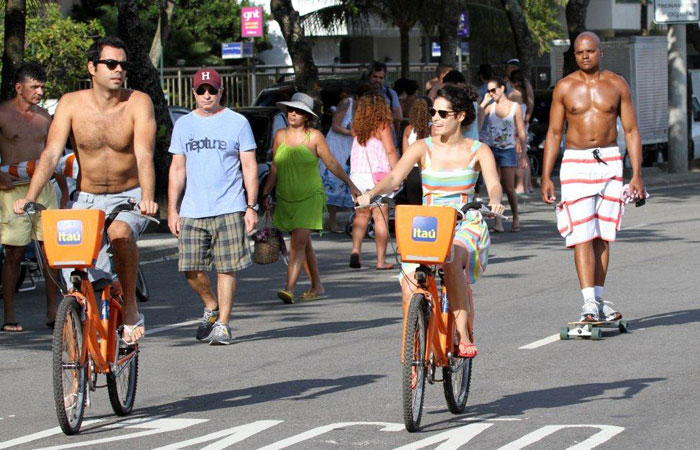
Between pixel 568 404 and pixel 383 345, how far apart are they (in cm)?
242

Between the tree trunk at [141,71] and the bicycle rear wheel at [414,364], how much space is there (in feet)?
39.8

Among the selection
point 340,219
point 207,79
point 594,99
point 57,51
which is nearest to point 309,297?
point 207,79

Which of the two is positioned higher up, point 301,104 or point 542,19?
point 542,19

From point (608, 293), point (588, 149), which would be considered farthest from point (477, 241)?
point (608, 293)

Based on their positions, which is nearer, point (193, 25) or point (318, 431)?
point (318, 431)

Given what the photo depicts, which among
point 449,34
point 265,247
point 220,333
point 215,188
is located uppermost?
point 449,34

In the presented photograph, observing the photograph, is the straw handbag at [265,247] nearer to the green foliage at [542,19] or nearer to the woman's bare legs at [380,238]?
the woman's bare legs at [380,238]

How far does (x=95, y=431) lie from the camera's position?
757cm

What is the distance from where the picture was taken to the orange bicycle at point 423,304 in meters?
7.18

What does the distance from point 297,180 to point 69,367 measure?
5599mm

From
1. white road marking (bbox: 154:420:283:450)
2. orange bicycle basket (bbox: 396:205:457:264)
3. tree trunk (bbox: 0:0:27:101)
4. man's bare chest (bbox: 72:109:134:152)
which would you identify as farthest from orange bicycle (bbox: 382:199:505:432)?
tree trunk (bbox: 0:0:27:101)

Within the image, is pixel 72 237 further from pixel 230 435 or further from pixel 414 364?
pixel 414 364

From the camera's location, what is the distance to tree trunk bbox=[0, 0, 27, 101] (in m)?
17.0

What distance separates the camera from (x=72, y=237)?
7.48 m
